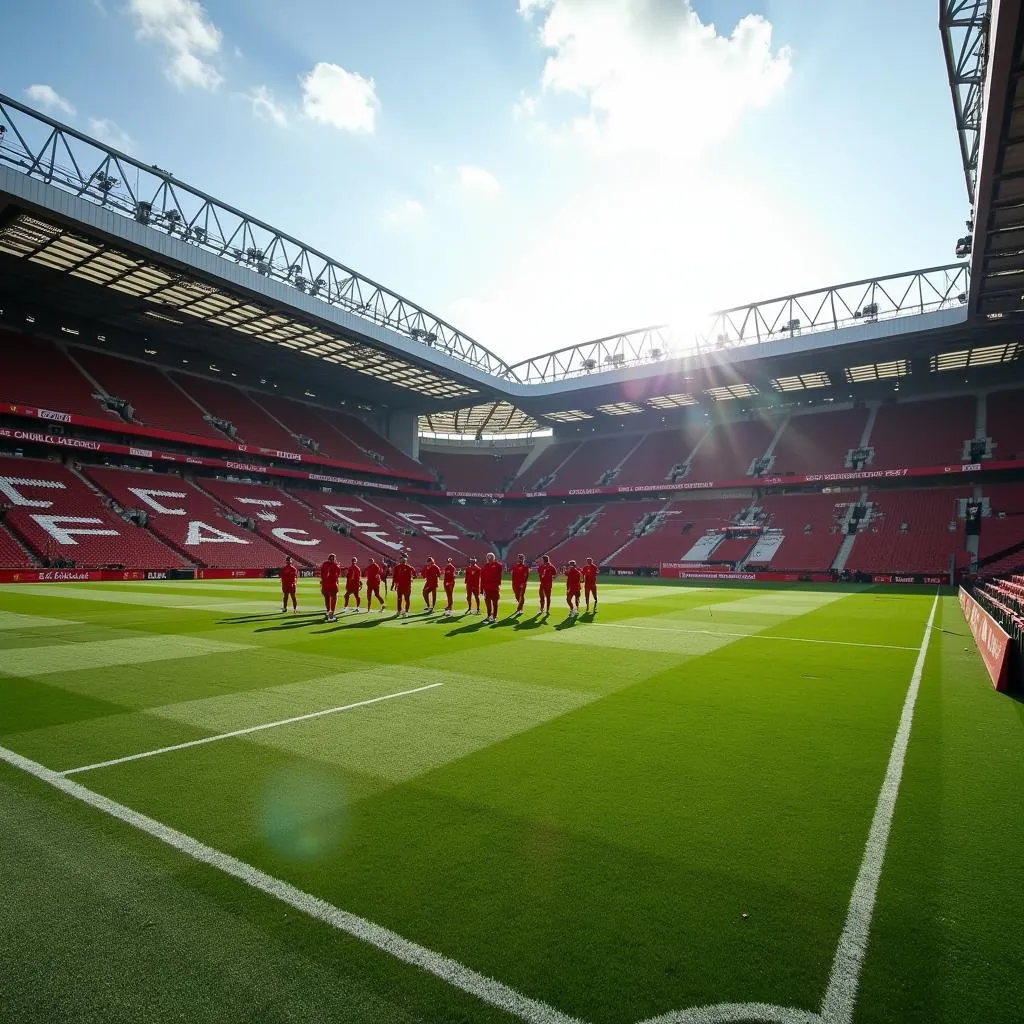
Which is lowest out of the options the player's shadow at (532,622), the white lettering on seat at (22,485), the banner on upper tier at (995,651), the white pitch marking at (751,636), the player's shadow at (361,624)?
the player's shadow at (361,624)

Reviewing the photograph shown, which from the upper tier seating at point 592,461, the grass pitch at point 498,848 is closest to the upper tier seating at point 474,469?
the upper tier seating at point 592,461

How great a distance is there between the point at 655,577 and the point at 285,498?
28726 millimetres

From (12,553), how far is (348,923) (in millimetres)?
34625

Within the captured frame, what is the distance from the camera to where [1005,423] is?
1747 inches

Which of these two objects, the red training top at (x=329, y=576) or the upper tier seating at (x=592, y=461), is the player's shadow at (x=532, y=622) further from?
the upper tier seating at (x=592, y=461)

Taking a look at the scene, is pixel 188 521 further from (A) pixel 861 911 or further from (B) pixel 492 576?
(A) pixel 861 911

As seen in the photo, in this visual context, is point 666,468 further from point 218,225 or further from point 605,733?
point 605,733

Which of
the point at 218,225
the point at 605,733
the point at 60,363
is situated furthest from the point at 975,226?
the point at 60,363

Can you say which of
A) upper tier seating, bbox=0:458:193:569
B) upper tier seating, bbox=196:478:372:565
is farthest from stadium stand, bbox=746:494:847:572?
upper tier seating, bbox=0:458:193:569

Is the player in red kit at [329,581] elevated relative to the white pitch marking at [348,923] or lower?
elevated

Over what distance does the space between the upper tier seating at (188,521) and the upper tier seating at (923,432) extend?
44222mm

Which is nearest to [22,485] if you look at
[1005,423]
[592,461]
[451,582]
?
[451,582]

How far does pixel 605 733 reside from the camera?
22.5ft

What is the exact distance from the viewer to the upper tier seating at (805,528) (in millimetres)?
42562
